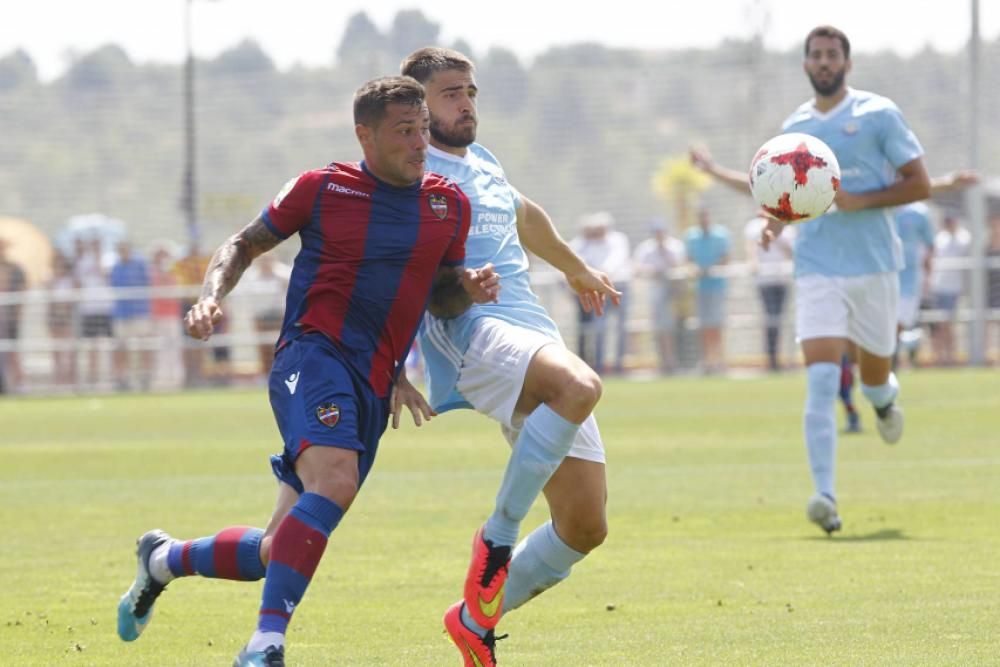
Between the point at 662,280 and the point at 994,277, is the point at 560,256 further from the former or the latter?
the point at 994,277

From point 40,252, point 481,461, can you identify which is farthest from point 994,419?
point 40,252

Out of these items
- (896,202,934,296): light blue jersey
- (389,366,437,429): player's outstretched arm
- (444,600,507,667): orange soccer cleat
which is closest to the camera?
(444,600,507,667): orange soccer cleat

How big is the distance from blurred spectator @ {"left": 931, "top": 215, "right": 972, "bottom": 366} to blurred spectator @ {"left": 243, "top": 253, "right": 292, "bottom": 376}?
990cm

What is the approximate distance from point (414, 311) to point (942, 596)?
2708mm

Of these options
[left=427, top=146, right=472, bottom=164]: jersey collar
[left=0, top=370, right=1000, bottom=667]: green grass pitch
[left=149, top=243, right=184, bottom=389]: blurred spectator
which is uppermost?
[left=427, top=146, right=472, bottom=164]: jersey collar

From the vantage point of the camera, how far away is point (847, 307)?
10.8 m

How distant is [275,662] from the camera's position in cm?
561

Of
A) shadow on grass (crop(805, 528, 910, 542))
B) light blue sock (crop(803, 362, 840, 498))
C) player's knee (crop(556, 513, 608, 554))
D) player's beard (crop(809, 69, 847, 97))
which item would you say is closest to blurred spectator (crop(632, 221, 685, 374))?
player's beard (crop(809, 69, 847, 97))

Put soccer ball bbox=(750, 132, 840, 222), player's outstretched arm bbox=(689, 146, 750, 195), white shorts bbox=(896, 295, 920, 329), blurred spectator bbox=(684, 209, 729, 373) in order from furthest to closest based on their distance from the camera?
blurred spectator bbox=(684, 209, 729, 373), white shorts bbox=(896, 295, 920, 329), player's outstretched arm bbox=(689, 146, 750, 195), soccer ball bbox=(750, 132, 840, 222)

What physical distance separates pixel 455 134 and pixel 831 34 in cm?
398

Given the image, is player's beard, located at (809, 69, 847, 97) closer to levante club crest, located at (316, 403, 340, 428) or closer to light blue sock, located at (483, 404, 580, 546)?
light blue sock, located at (483, 404, 580, 546)

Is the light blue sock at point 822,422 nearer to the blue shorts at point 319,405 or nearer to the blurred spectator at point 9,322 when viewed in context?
the blue shorts at point 319,405

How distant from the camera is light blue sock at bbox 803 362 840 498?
32.9 ft

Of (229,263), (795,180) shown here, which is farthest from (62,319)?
(229,263)
